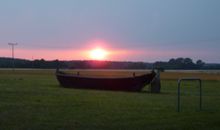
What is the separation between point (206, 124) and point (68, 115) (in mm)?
4488

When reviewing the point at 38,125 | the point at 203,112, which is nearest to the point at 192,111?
the point at 203,112

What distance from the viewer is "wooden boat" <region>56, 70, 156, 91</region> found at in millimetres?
38812

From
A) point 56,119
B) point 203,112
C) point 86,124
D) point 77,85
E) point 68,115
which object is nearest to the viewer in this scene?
point 86,124

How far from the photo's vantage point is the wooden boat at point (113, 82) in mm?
38812

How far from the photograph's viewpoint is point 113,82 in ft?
132

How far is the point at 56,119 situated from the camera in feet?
53.2

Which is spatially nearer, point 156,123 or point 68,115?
point 156,123

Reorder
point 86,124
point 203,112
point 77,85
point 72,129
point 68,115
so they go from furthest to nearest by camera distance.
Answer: point 77,85 → point 203,112 → point 68,115 → point 86,124 → point 72,129

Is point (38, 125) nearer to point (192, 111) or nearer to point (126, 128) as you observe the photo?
point (126, 128)

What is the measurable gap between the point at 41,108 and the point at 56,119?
369 centimetres

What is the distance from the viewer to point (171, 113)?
18.4 metres

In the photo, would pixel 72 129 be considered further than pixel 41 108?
No

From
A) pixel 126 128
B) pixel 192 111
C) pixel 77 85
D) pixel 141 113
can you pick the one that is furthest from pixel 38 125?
pixel 77 85

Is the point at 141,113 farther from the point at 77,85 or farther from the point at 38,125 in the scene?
the point at 77,85
